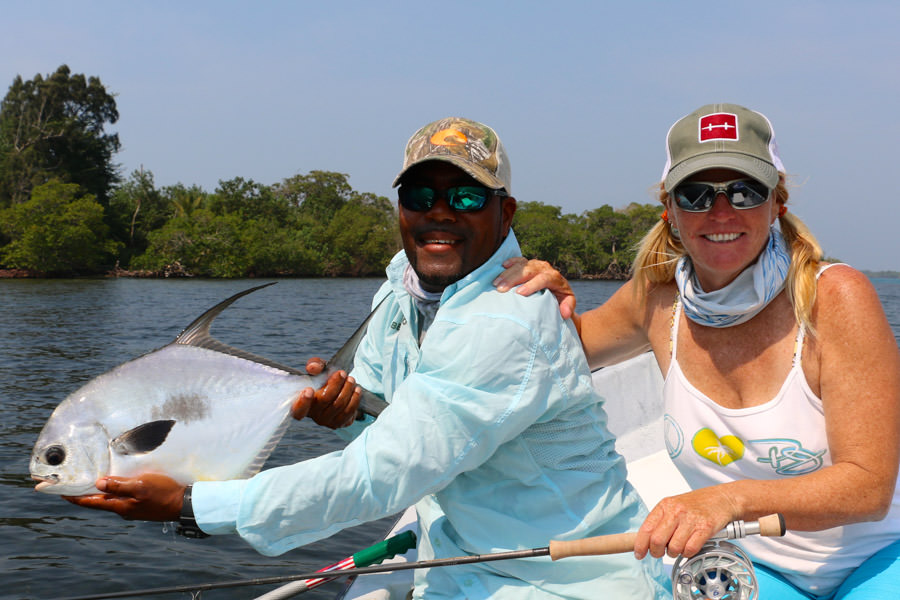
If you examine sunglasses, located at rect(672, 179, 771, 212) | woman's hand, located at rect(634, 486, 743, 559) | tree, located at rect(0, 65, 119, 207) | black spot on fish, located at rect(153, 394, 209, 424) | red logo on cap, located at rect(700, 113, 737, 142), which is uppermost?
tree, located at rect(0, 65, 119, 207)

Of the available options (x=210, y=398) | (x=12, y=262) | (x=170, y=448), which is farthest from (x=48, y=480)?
(x=12, y=262)

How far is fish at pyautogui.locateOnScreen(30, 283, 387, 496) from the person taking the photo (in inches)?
82.2

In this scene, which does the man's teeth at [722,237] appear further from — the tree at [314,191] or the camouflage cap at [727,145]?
the tree at [314,191]

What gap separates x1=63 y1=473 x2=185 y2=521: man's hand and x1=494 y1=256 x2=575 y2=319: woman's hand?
3.39 feet

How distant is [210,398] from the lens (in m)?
2.30

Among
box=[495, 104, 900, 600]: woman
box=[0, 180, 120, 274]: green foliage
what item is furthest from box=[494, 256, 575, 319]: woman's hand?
box=[0, 180, 120, 274]: green foliage

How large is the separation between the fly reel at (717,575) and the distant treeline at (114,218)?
4452cm

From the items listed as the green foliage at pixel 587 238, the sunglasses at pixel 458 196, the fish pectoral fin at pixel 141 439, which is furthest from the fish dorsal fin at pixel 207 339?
the green foliage at pixel 587 238

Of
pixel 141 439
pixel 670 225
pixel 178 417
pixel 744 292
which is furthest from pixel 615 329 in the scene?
pixel 141 439

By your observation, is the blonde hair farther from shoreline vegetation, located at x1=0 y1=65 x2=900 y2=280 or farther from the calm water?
shoreline vegetation, located at x1=0 y1=65 x2=900 y2=280

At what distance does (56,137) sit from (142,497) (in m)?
65.0

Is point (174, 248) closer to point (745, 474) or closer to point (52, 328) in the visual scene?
point (52, 328)

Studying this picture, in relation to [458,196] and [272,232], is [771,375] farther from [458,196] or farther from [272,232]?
[272,232]

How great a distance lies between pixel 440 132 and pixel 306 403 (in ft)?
2.97
